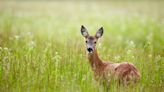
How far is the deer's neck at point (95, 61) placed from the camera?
32.3ft

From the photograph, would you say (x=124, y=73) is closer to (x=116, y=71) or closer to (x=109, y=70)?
(x=116, y=71)

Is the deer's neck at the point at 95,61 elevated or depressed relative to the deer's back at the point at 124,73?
elevated

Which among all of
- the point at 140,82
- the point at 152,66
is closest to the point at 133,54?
the point at 152,66

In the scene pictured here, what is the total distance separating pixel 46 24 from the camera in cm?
2103

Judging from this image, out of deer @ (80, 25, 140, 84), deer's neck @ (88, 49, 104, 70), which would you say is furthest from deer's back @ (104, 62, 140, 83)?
deer's neck @ (88, 49, 104, 70)

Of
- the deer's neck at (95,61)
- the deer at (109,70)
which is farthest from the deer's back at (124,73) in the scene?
the deer's neck at (95,61)

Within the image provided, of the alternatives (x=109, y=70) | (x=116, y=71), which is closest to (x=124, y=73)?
(x=116, y=71)

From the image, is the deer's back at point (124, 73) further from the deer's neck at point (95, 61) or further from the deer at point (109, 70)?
the deer's neck at point (95, 61)

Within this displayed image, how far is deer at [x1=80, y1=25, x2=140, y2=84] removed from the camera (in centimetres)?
911

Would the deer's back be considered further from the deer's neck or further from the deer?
the deer's neck

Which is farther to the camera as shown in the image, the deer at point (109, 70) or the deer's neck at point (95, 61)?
the deer's neck at point (95, 61)

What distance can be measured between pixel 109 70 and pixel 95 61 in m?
0.56

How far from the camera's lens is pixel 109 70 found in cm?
949

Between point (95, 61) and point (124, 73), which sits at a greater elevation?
point (95, 61)
